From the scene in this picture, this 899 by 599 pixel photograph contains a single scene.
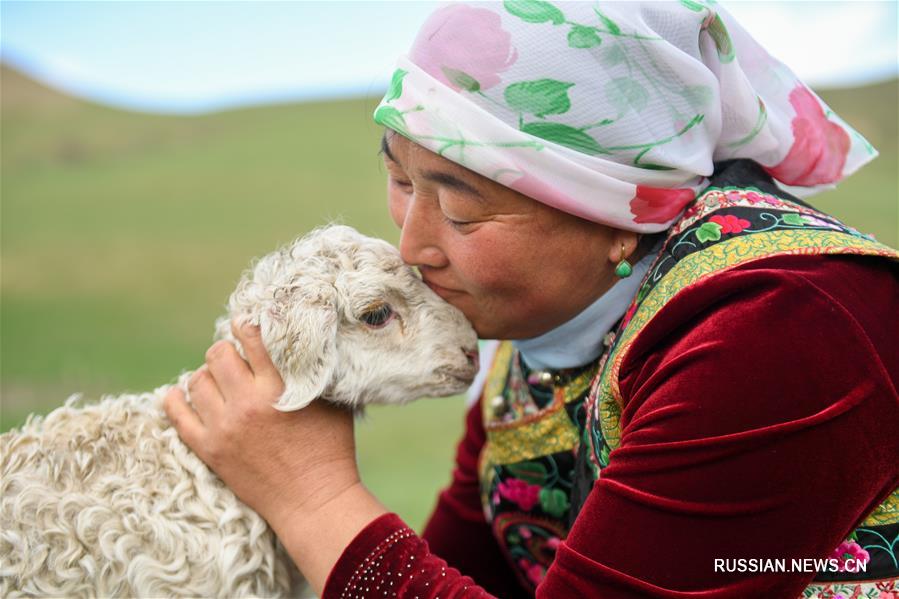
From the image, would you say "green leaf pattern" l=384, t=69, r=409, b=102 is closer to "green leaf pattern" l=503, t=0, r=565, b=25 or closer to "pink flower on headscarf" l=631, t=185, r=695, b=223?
"green leaf pattern" l=503, t=0, r=565, b=25

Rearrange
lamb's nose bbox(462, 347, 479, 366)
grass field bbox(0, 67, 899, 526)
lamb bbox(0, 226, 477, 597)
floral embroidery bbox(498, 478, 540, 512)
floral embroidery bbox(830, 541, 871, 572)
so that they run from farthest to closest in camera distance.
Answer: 1. grass field bbox(0, 67, 899, 526)
2. floral embroidery bbox(498, 478, 540, 512)
3. lamb's nose bbox(462, 347, 479, 366)
4. lamb bbox(0, 226, 477, 597)
5. floral embroidery bbox(830, 541, 871, 572)

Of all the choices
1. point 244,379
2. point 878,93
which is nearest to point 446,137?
point 244,379

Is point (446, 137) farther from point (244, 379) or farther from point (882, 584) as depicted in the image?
point (882, 584)

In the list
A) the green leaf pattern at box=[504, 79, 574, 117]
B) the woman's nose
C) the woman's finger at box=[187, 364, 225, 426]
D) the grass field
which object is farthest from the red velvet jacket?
the grass field

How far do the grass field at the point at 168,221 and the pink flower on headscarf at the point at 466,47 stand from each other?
34 centimetres

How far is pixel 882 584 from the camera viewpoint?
135 centimetres

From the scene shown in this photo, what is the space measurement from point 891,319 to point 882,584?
0.41m

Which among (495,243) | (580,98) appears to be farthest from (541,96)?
(495,243)

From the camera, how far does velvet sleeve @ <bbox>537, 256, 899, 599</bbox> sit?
122cm

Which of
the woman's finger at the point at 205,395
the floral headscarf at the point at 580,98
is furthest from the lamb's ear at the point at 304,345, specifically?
the floral headscarf at the point at 580,98

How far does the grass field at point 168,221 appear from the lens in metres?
6.40

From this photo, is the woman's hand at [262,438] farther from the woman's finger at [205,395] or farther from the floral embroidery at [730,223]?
the floral embroidery at [730,223]

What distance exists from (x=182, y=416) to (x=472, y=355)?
1.92ft

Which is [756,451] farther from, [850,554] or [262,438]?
[262,438]
